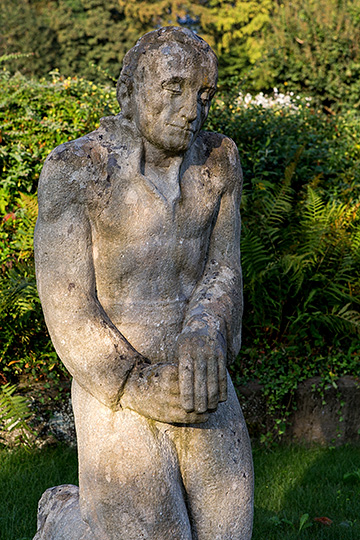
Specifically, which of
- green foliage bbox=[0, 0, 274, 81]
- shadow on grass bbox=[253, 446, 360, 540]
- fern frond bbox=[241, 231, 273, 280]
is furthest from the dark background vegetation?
green foliage bbox=[0, 0, 274, 81]

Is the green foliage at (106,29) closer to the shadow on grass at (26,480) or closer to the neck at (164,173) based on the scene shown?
the shadow on grass at (26,480)

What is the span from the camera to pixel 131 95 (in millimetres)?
2078

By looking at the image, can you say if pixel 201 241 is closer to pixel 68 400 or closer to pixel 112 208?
pixel 112 208

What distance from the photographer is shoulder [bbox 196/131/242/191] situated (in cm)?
226

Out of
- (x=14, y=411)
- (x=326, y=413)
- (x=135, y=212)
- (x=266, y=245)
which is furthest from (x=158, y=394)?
(x=266, y=245)

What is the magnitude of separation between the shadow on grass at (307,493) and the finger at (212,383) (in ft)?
7.26

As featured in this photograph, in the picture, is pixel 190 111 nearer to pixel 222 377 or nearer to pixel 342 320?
pixel 222 377

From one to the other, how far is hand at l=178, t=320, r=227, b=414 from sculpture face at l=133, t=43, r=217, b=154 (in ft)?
1.96

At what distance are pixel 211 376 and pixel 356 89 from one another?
37.9 feet

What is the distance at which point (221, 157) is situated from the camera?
7.50 feet

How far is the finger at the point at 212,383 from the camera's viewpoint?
75.6 inches

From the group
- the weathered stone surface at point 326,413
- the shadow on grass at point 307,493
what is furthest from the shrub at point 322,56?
the shadow on grass at point 307,493

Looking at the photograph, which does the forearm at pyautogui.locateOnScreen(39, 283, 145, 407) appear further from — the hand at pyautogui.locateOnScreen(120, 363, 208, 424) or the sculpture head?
the sculpture head

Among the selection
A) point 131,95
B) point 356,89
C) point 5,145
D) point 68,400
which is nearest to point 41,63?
point 356,89
